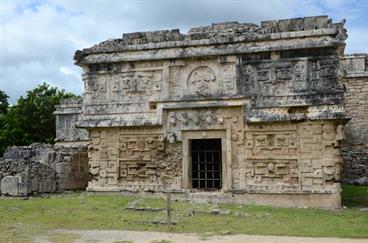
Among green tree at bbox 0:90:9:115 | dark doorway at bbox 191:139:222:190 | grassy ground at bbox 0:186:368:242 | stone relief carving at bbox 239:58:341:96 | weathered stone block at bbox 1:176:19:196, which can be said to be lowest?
grassy ground at bbox 0:186:368:242

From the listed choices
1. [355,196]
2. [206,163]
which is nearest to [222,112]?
[206,163]

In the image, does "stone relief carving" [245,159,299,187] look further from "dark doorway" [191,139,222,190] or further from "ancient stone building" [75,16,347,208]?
"dark doorway" [191,139,222,190]

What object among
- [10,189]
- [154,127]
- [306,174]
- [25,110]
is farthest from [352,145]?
[25,110]

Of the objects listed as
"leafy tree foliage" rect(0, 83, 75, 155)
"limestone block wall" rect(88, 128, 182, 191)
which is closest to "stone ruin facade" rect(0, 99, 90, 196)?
"limestone block wall" rect(88, 128, 182, 191)

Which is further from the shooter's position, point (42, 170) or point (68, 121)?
point (68, 121)

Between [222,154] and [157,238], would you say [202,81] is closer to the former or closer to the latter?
[222,154]

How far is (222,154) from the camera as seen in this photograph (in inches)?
559

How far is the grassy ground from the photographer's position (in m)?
9.92

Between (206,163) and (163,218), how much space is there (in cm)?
400

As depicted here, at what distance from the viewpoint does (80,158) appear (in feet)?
60.1

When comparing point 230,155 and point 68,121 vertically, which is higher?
point 68,121

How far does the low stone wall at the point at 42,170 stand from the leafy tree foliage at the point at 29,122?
14.5 m

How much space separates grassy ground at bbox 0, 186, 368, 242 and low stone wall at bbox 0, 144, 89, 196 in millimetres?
751

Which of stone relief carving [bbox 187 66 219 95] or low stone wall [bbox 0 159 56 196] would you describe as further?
low stone wall [bbox 0 159 56 196]
